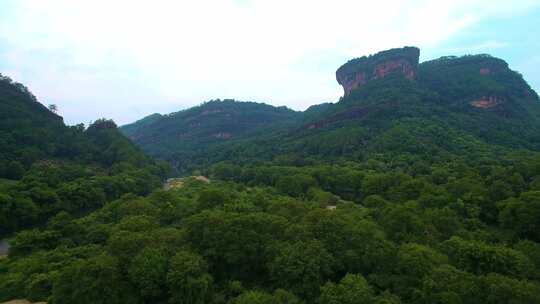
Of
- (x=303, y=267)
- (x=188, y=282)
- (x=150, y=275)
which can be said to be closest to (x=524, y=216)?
(x=303, y=267)

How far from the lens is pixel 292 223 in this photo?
2666 cm

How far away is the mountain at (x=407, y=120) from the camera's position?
70438 mm

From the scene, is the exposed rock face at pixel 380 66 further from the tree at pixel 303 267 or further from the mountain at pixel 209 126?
the tree at pixel 303 267

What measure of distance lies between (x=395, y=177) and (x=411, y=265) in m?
23.0

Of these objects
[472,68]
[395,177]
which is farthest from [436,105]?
[395,177]

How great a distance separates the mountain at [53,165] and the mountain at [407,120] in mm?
22140

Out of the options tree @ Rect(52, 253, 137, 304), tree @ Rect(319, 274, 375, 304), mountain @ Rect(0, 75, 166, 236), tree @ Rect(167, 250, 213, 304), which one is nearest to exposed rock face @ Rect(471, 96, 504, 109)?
mountain @ Rect(0, 75, 166, 236)

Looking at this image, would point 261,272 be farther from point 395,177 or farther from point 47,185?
point 47,185

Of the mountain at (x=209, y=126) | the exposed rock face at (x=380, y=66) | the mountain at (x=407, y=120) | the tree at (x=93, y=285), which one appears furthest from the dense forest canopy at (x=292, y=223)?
the mountain at (x=209, y=126)

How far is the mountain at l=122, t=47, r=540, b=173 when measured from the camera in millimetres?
70438

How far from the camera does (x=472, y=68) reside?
11800 cm

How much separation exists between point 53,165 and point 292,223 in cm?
4515

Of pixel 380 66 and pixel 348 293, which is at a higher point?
pixel 380 66

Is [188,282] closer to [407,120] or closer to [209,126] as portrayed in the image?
[407,120]
